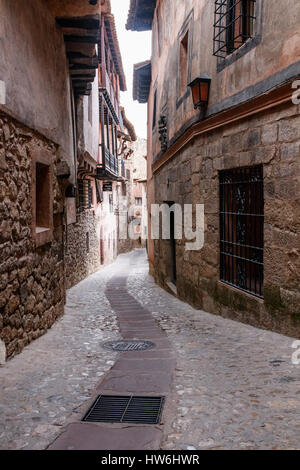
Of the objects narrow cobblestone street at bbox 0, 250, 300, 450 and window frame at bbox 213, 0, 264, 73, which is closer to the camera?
narrow cobblestone street at bbox 0, 250, 300, 450

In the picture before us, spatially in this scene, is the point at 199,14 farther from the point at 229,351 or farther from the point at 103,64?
the point at 103,64

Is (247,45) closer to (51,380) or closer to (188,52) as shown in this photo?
(188,52)

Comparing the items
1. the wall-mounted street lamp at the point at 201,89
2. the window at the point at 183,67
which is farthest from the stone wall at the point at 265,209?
the window at the point at 183,67

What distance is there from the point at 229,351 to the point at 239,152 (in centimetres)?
259

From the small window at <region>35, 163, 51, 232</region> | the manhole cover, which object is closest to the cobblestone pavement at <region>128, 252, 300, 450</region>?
the manhole cover

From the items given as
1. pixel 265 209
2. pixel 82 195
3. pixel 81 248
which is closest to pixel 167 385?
pixel 265 209

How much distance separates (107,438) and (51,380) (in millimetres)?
1233

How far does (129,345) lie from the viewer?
5.15m

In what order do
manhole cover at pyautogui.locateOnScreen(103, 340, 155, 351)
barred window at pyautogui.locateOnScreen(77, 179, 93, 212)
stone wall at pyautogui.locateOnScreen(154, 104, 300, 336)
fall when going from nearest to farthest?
stone wall at pyautogui.locateOnScreen(154, 104, 300, 336) < manhole cover at pyautogui.locateOnScreen(103, 340, 155, 351) < barred window at pyautogui.locateOnScreen(77, 179, 93, 212)

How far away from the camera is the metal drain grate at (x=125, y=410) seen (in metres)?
2.95

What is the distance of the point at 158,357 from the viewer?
4.50m

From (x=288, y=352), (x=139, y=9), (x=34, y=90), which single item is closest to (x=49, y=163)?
(x=34, y=90)

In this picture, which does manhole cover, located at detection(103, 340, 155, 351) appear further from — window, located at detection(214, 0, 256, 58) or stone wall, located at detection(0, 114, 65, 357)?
window, located at detection(214, 0, 256, 58)

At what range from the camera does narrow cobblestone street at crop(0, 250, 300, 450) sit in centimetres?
263
